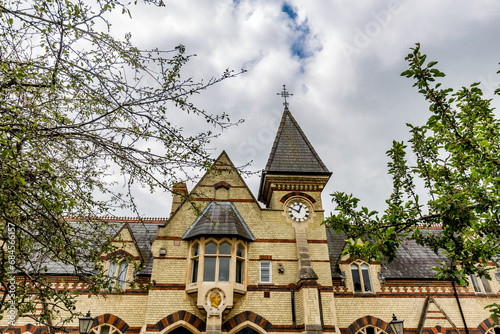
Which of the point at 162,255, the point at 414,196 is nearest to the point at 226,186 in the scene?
the point at 162,255

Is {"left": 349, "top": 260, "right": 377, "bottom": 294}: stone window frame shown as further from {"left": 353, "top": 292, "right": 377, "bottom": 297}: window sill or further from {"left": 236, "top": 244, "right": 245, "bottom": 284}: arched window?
{"left": 236, "top": 244, "right": 245, "bottom": 284}: arched window

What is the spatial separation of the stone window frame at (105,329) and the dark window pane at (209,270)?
424cm

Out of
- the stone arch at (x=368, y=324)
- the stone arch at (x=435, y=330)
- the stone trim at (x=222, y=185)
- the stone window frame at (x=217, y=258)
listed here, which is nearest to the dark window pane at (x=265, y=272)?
the stone window frame at (x=217, y=258)

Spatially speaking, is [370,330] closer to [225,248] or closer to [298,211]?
[298,211]

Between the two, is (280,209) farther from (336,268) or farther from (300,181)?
(336,268)

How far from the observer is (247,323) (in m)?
12.6

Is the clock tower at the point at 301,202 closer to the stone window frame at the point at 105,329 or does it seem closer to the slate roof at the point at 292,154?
the slate roof at the point at 292,154

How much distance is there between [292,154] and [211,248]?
6.44 m

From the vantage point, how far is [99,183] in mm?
6516

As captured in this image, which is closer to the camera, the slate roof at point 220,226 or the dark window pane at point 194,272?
the dark window pane at point 194,272

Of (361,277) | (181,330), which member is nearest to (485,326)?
(361,277)

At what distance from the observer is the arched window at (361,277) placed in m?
14.9

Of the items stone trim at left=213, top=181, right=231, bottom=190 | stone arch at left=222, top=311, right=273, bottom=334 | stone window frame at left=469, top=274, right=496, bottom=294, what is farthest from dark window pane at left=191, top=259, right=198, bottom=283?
stone window frame at left=469, top=274, right=496, bottom=294

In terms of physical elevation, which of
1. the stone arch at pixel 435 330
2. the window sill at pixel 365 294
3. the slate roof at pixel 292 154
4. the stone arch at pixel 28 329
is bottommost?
the stone arch at pixel 28 329
